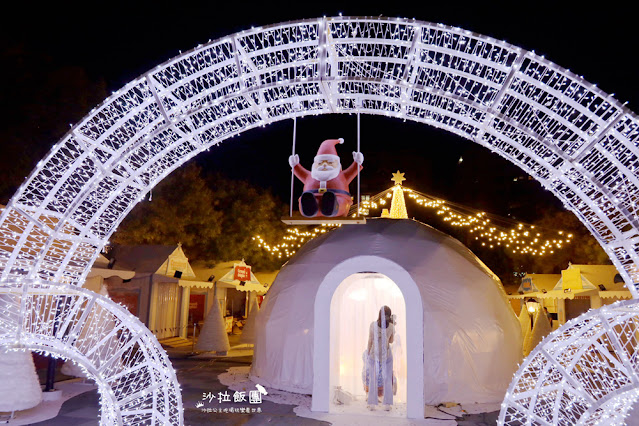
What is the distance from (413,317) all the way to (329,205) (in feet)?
11.2

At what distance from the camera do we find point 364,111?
5.74 metres

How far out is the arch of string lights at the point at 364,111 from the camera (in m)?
4.75

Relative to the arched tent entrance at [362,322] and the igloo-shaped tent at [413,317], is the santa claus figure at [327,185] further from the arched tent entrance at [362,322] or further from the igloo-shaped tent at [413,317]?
the arched tent entrance at [362,322]

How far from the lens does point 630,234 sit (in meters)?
4.61

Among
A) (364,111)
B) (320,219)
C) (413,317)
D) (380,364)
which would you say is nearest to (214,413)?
(380,364)

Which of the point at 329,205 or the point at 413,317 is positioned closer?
the point at 329,205

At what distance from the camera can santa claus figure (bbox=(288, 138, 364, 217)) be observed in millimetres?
6020

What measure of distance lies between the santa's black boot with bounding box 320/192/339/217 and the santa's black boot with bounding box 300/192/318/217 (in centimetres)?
12

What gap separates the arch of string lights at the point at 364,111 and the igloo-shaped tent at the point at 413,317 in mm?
3729

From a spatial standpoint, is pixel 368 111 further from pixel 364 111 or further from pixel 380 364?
pixel 380 364

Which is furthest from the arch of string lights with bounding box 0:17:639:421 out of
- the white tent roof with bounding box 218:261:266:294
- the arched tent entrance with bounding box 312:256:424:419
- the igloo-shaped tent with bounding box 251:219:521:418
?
Answer: the white tent roof with bounding box 218:261:266:294

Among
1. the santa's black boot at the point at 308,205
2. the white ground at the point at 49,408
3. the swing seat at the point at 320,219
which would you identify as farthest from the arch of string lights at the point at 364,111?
the white ground at the point at 49,408

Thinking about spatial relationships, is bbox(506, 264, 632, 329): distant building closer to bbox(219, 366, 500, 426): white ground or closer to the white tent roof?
bbox(219, 366, 500, 426): white ground

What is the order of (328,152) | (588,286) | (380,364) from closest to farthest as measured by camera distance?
(328,152) → (380,364) → (588,286)
